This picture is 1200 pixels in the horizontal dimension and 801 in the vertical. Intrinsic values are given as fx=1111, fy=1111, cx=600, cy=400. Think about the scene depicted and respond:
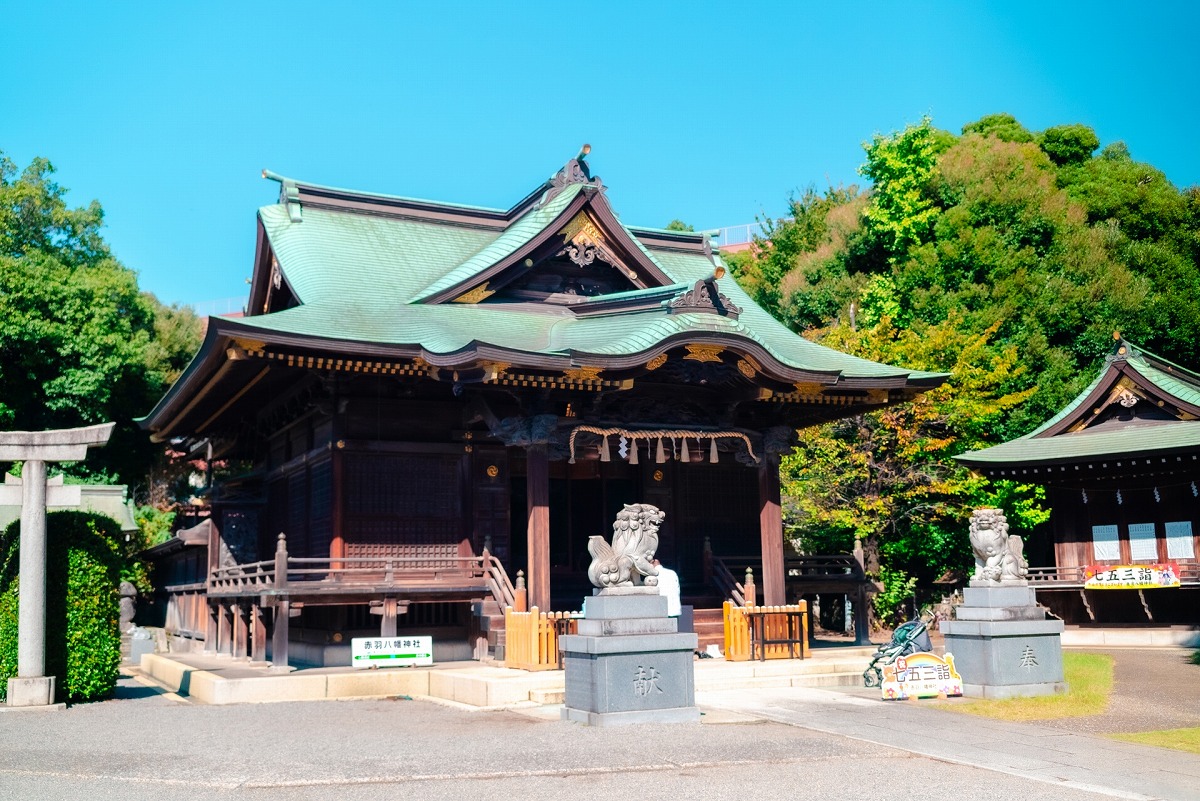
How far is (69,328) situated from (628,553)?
1104 inches

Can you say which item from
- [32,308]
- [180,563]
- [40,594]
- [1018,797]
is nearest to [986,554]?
[1018,797]

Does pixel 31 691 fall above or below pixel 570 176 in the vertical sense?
below

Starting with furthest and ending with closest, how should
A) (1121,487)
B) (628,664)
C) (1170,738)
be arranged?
(1121,487)
(628,664)
(1170,738)

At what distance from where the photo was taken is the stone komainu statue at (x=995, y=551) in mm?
14383

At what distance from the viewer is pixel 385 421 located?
19.7 metres

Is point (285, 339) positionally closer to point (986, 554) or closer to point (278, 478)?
point (278, 478)

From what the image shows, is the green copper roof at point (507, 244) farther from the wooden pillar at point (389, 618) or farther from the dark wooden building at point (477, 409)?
the wooden pillar at point (389, 618)

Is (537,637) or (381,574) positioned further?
(381,574)

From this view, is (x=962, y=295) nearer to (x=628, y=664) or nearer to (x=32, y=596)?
(x=628, y=664)

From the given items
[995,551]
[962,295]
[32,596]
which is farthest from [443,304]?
[962,295]

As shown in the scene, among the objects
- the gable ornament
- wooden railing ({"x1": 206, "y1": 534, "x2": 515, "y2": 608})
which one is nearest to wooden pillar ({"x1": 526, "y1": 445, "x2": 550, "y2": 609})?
wooden railing ({"x1": 206, "y1": 534, "x2": 515, "y2": 608})

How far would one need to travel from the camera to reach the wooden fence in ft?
58.8

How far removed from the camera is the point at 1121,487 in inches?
1157

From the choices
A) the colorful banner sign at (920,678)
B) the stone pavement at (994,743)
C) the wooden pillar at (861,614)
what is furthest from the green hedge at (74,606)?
the wooden pillar at (861,614)
